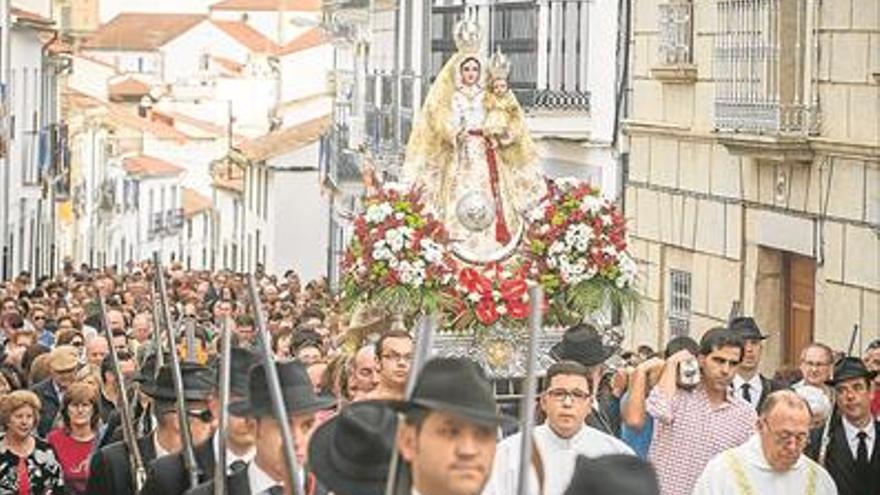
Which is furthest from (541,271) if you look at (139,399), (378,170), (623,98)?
(378,170)

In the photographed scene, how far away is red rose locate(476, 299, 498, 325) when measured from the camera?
64.8ft

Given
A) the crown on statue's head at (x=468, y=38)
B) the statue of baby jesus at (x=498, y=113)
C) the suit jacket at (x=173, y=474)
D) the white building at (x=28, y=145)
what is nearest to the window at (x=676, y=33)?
the crown on statue's head at (x=468, y=38)

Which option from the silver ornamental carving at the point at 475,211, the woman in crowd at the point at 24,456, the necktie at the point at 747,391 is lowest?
the woman in crowd at the point at 24,456

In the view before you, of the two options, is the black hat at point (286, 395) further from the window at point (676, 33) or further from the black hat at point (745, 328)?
the window at point (676, 33)

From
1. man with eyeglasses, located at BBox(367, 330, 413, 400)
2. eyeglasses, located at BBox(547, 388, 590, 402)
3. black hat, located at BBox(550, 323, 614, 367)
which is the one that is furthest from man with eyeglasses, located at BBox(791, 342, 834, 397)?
eyeglasses, located at BBox(547, 388, 590, 402)

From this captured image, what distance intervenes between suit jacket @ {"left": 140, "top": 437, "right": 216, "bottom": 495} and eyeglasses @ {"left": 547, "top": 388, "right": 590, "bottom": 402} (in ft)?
5.04

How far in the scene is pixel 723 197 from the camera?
1078 inches

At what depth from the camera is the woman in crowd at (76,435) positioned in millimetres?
15258

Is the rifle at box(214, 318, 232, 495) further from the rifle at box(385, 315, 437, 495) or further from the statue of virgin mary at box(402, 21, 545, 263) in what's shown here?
the statue of virgin mary at box(402, 21, 545, 263)

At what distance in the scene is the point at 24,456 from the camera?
14.8 meters

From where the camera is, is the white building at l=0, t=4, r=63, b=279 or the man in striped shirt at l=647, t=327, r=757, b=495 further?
the white building at l=0, t=4, r=63, b=279

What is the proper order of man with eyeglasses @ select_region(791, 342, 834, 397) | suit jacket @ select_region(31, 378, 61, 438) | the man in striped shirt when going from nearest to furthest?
the man in striped shirt < man with eyeglasses @ select_region(791, 342, 834, 397) < suit jacket @ select_region(31, 378, 61, 438)

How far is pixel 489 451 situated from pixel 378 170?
39972 mm

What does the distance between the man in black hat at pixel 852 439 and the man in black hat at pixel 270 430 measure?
483 cm
